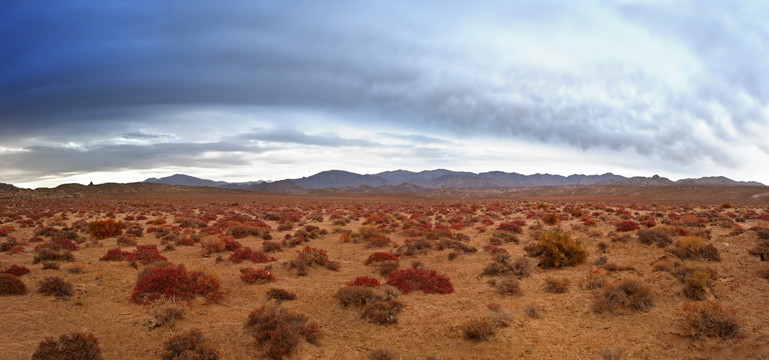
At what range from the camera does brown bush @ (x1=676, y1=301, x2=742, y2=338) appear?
724 cm

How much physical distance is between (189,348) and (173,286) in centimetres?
353

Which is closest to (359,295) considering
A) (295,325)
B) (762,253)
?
(295,325)

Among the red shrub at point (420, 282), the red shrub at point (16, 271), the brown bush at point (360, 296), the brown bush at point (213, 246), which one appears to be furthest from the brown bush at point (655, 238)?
the red shrub at point (16, 271)

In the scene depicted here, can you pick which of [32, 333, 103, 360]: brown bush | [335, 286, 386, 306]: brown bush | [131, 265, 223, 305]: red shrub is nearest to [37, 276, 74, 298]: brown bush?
[131, 265, 223, 305]: red shrub

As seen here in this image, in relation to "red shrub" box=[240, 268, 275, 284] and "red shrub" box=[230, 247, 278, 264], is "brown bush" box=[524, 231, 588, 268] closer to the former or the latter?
"red shrub" box=[240, 268, 275, 284]

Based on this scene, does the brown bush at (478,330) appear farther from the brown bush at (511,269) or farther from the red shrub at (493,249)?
the red shrub at (493,249)

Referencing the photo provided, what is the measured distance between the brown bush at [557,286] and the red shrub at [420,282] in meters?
2.79

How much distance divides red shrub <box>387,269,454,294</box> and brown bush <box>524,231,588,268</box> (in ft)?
14.8

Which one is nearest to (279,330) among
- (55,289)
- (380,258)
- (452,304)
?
(452,304)

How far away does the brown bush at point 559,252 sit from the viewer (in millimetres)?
13973

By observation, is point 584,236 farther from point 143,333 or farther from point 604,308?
point 143,333

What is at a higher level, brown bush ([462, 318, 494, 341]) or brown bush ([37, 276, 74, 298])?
brown bush ([37, 276, 74, 298])

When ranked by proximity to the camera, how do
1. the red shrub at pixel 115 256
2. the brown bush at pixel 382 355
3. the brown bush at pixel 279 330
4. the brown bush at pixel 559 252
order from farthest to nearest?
the red shrub at pixel 115 256 → the brown bush at pixel 559 252 → the brown bush at pixel 279 330 → the brown bush at pixel 382 355

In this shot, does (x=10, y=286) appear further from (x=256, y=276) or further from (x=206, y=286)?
(x=256, y=276)
